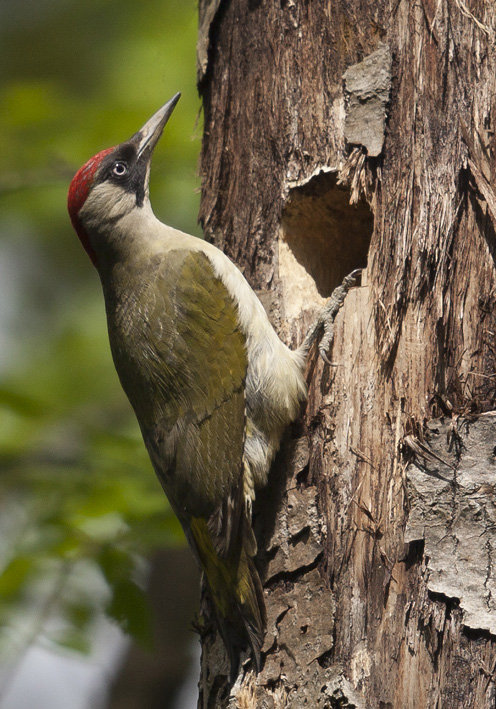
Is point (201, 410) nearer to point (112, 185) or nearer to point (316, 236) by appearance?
point (316, 236)

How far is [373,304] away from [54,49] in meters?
5.62

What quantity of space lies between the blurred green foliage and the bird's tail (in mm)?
879

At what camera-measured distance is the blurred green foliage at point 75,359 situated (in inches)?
164

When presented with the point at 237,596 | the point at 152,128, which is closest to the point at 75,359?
the point at 152,128

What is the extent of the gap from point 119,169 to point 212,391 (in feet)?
4.87

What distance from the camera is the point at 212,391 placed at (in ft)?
11.4

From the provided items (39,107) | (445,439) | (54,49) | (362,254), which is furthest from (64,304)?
(445,439)

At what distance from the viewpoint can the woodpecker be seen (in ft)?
10.4

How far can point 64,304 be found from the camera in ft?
25.4

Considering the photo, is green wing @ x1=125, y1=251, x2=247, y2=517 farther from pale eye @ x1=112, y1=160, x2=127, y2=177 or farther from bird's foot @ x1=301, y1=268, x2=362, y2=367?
pale eye @ x1=112, y1=160, x2=127, y2=177

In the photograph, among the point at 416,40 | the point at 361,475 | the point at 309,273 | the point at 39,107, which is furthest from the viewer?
the point at 39,107

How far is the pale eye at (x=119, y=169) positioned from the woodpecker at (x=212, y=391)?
1.70ft

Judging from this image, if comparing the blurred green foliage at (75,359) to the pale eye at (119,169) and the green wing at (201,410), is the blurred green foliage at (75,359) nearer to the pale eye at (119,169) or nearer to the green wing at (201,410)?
the pale eye at (119,169)

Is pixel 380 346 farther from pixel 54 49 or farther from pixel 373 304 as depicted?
pixel 54 49
